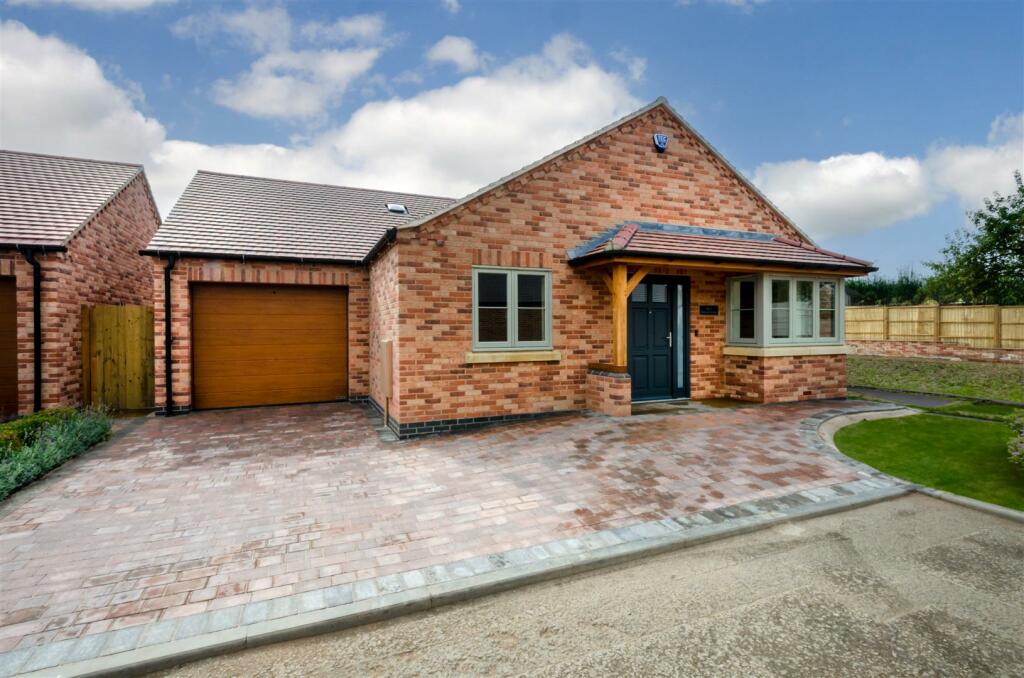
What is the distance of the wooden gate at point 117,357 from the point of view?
10.7m

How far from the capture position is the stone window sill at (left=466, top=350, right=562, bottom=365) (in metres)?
8.52

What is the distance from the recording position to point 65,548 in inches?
161

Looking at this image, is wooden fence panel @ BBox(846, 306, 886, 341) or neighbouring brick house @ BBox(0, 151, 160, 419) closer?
neighbouring brick house @ BBox(0, 151, 160, 419)

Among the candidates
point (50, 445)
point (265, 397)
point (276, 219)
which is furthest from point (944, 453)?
point (276, 219)

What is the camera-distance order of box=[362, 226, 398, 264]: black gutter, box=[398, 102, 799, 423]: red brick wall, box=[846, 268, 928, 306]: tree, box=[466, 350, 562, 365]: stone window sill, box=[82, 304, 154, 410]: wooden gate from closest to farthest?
box=[362, 226, 398, 264]: black gutter < box=[398, 102, 799, 423]: red brick wall < box=[466, 350, 562, 365]: stone window sill < box=[82, 304, 154, 410]: wooden gate < box=[846, 268, 928, 306]: tree

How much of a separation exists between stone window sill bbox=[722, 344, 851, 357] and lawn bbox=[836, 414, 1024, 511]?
2.08 m

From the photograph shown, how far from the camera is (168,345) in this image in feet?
33.7

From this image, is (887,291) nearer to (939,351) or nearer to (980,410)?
(939,351)

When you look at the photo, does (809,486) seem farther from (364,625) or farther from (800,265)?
(800,265)

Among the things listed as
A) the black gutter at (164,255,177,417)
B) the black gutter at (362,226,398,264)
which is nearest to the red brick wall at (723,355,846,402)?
the black gutter at (362,226,398,264)

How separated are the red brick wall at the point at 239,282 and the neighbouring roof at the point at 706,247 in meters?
5.64

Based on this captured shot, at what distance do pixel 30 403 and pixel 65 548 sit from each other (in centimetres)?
805

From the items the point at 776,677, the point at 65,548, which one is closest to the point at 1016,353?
the point at 776,677

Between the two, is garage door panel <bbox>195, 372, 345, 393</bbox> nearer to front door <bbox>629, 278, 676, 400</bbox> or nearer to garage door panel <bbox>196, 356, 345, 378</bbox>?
garage door panel <bbox>196, 356, 345, 378</bbox>
